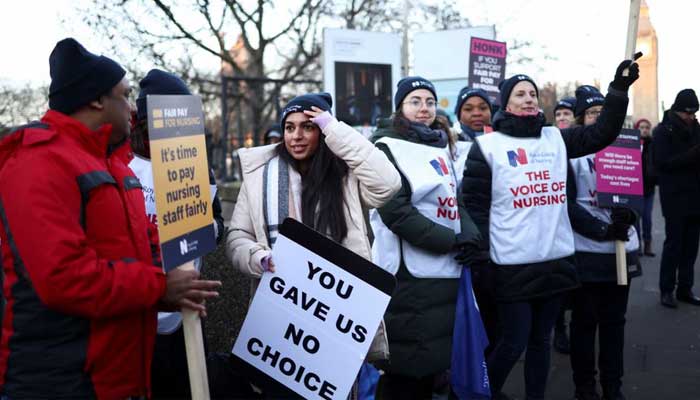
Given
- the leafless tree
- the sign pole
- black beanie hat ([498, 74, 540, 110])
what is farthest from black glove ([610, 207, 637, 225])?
the leafless tree

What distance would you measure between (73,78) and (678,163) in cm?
656

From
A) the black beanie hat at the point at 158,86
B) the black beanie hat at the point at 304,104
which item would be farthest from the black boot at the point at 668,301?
the black beanie hat at the point at 158,86

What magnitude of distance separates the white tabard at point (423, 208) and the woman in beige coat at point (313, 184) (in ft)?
1.86

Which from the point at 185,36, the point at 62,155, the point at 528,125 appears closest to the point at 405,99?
the point at 528,125

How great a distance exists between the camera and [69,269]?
6.99ft

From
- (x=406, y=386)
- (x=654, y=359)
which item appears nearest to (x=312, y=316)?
(x=406, y=386)

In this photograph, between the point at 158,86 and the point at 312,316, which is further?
the point at 158,86

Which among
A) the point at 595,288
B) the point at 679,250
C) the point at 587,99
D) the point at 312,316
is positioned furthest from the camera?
the point at 679,250

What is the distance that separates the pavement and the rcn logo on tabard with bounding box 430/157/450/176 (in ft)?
6.31

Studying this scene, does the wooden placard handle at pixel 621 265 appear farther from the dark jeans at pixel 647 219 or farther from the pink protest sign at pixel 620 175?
the dark jeans at pixel 647 219

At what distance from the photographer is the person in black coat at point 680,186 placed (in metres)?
7.39

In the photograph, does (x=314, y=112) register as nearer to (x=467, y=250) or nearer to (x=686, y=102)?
(x=467, y=250)

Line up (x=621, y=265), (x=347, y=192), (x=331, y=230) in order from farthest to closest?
1. (x=621, y=265)
2. (x=347, y=192)
3. (x=331, y=230)

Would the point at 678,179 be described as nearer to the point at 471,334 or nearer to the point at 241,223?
the point at 471,334
